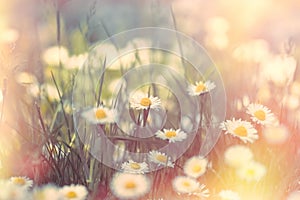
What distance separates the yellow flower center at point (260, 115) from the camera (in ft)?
Answer: 3.99

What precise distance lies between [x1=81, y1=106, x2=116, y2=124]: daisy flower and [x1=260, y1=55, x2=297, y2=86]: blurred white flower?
0.31 m

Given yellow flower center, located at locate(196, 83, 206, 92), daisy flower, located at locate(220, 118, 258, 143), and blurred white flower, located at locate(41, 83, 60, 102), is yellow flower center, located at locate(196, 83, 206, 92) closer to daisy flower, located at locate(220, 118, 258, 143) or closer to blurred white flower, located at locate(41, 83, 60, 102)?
daisy flower, located at locate(220, 118, 258, 143)

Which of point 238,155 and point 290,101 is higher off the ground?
point 290,101

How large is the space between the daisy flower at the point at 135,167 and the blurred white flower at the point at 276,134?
24 cm

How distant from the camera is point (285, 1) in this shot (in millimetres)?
1235

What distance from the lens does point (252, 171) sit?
120 centimetres

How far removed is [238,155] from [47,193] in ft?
1.21

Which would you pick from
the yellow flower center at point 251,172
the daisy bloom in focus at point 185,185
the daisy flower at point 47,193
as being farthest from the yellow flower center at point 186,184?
the daisy flower at point 47,193

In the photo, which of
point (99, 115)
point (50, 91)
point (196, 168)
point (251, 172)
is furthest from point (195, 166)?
point (50, 91)

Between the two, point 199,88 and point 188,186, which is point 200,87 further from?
point 188,186

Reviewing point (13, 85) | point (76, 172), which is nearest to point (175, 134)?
point (76, 172)

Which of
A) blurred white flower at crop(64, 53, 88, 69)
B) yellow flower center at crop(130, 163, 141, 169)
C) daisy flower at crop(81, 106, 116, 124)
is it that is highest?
blurred white flower at crop(64, 53, 88, 69)

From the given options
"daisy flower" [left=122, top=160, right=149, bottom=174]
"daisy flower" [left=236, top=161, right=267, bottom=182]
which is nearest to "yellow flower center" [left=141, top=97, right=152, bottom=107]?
"daisy flower" [left=122, top=160, right=149, bottom=174]

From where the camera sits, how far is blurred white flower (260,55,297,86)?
49.0 inches
